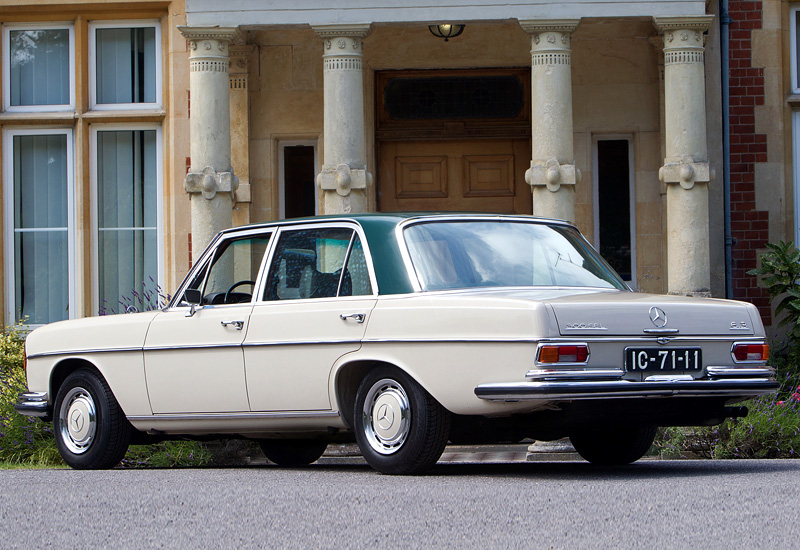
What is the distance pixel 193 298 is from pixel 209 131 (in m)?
6.32

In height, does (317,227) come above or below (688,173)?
below

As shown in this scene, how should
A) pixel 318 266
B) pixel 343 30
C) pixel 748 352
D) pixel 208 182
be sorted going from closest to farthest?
pixel 748 352 < pixel 318 266 < pixel 343 30 < pixel 208 182

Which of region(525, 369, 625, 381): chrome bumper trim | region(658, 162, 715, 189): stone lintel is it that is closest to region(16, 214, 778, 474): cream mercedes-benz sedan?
region(525, 369, 625, 381): chrome bumper trim

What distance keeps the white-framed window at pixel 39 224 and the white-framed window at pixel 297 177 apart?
8.22 ft

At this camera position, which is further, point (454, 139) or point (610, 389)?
point (454, 139)

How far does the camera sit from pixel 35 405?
866cm

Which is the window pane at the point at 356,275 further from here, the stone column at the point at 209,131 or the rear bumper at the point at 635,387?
the stone column at the point at 209,131

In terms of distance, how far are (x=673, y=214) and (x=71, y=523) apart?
30.8ft

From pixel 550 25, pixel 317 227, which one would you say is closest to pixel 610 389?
pixel 317 227

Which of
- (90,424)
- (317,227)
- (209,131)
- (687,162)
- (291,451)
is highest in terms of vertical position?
(209,131)

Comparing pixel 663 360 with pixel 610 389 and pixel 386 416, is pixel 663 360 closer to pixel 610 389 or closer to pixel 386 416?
pixel 610 389

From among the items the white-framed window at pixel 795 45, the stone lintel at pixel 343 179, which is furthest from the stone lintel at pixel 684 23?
the stone lintel at pixel 343 179

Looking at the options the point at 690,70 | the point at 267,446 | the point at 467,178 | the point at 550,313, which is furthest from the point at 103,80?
the point at 550,313

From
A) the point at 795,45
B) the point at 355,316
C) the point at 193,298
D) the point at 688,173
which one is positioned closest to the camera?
the point at 355,316
